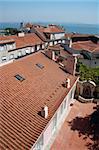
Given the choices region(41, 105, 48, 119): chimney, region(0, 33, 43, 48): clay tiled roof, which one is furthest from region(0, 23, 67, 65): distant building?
region(41, 105, 48, 119): chimney

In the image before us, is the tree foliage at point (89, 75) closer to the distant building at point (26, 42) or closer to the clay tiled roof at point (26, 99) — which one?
the clay tiled roof at point (26, 99)

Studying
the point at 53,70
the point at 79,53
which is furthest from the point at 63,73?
the point at 79,53

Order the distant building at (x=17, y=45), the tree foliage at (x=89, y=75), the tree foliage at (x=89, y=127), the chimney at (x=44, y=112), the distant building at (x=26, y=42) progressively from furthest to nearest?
1. the distant building at (x=26, y=42)
2. the distant building at (x=17, y=45)
3. the tree foliage at (x=89, y=75)
4. the tree foliage at (x=89, y=127)
5. the chimney at (x=44, y=112)

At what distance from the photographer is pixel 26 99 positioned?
25.2 metres

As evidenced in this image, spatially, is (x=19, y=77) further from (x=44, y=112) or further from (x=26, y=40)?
(x=26, y=40)

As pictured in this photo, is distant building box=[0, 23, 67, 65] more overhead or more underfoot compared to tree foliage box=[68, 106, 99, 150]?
more overhead

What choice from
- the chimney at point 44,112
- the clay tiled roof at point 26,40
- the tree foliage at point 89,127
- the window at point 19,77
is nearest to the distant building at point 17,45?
the clay tiled roof at point 26,40

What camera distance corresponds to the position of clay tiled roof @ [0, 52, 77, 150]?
19547 mm

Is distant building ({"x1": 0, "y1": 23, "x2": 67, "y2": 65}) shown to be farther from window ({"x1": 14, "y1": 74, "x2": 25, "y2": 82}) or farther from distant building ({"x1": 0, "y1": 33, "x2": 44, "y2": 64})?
window ({"x1": 14, "y1": 74, "x2": 25, "y2": 82})

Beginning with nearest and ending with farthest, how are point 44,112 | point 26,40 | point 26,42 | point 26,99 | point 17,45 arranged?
point 44,112 < point 26,99 < point 17,45 < point 26,42 < point 26,40

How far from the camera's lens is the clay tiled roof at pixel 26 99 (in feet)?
64.1

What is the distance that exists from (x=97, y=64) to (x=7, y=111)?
4551 centimetres

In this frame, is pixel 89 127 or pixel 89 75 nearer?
pixel 89 127

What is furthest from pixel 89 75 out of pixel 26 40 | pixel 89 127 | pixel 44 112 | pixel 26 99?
pixel 26 40
